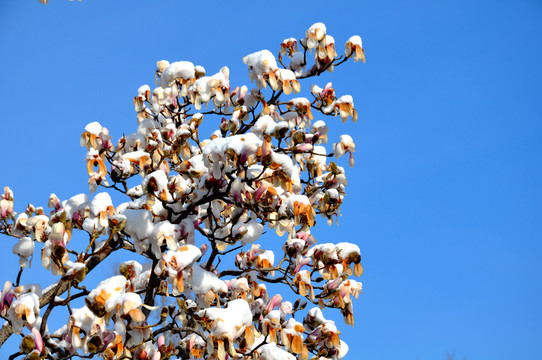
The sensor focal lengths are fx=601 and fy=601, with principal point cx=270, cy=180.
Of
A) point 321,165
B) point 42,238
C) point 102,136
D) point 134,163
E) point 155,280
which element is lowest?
point 155,280

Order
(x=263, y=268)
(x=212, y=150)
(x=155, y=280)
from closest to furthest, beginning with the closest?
(x=212, y=150), (x=155, y=280), (x=263, y=268)

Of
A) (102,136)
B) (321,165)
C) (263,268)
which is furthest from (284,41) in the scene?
(263,268)

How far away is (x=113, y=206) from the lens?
11.1 ft

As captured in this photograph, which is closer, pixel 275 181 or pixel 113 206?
pixel 275 181

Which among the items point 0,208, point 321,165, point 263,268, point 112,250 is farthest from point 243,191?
point 0,208

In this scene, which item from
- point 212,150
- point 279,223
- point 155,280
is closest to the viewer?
point 212,150

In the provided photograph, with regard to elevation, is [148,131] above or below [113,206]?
above

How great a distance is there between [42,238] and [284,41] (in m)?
2.48

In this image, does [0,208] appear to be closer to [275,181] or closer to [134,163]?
[134,163]

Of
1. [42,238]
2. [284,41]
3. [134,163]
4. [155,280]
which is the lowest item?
[155,280]

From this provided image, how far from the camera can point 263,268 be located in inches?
152

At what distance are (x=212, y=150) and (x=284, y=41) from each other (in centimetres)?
218

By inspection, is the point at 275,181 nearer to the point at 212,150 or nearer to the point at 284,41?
the point at 212,150

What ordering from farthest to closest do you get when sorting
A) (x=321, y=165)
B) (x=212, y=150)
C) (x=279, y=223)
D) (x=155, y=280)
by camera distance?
1. (x=321, y=165)
2. (x=279, y=223)
3. (x=155, y=280)
4. (x=212, y=150)
